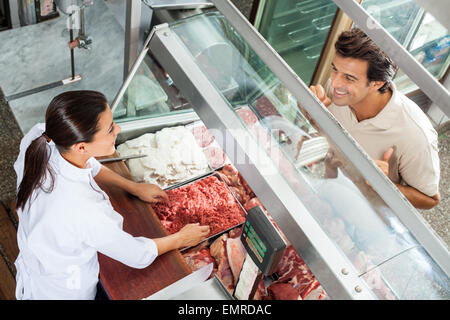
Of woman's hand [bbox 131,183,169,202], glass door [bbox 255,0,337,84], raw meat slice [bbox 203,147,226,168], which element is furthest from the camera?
glass door [bbox 255,0,337,84]

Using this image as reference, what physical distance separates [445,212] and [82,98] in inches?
126

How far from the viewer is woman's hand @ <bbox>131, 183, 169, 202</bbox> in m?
2.28

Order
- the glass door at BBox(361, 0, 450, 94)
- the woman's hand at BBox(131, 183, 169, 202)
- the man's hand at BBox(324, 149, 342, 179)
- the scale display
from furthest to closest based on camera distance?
the glass door at BBox(361, 0, 450, 94) < the woman's hand at BBox(131, 183, 169, 202) < the man's hand at BBox(324, 149, 342, 179) < the scale display

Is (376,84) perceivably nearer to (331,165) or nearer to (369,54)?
(369,54)

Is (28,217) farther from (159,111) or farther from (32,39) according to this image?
(32,39)

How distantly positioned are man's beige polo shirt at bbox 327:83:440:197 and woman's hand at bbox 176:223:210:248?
1.04 meters

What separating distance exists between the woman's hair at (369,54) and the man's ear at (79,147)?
4.60 feet

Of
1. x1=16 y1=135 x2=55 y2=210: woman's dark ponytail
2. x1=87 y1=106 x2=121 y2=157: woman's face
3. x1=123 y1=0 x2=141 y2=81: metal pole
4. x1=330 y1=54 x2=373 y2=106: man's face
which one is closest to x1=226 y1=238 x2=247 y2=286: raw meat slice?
x1=87 y1=106 x2=121 y2=157: woman's face

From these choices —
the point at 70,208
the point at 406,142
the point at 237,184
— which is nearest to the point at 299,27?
the point at 406,142

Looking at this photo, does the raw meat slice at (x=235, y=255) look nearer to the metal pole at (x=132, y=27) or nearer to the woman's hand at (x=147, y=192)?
the woman's hand at (x=147, y=192)

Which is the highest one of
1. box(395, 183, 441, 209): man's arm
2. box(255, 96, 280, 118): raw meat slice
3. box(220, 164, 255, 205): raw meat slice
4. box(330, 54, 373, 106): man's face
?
box(255, 96, 280, 118): raw meat slice

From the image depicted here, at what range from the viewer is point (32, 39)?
4.30 meters

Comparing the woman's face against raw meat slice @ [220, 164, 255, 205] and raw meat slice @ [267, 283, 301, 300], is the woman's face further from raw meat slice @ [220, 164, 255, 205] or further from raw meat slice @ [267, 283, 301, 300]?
raw meat slice @ [267, 283, 301, 300]

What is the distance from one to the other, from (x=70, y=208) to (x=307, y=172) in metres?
0.91
